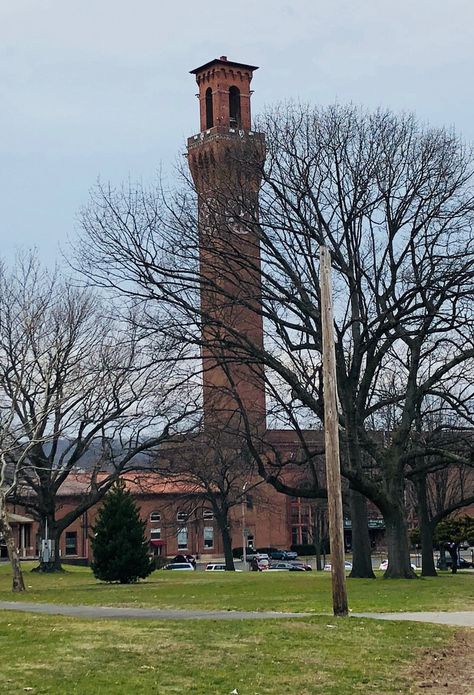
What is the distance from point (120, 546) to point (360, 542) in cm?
838

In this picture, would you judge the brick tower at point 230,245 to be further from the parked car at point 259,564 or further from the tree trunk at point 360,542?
the parked car at point 259,564

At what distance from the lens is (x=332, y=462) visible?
17.8 metres

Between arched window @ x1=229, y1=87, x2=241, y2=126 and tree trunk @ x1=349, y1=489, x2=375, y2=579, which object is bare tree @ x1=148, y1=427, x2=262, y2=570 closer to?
tree trunk @ x1=349, y1=489, x2=375, y2=579

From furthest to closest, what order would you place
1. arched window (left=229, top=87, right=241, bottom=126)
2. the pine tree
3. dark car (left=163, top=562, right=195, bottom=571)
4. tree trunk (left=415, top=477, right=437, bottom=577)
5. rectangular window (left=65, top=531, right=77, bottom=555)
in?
rectangular window (left=65, top=531, right=77, bottom=555) < arched window (left=229, top=87, right=241, bottom=126) < dark car (left=163, top=562, right=195, bottom=571) < tree trunk (left=415, top=477, right=437, bottom=577) < the pine tree

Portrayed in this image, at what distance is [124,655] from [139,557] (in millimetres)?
24883

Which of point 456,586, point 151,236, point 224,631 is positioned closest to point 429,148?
point 151,236

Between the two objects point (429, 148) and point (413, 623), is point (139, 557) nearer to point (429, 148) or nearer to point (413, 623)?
point (429, 148)

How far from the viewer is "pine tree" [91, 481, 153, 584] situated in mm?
37156

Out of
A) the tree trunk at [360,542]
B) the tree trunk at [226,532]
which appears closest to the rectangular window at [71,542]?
the tree trunk at [226,532]

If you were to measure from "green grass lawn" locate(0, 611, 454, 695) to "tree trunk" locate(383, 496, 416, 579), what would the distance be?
16.6m

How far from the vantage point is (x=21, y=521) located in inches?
2869

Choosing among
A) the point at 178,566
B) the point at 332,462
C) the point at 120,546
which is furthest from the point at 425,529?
the point at 178,566

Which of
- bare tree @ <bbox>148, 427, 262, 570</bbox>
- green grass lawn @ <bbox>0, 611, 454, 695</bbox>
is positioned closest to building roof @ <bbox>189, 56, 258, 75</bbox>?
bare tree @ <bbox>148, 427, 262, 570</bbox>

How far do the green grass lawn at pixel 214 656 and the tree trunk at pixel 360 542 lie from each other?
18982mm
